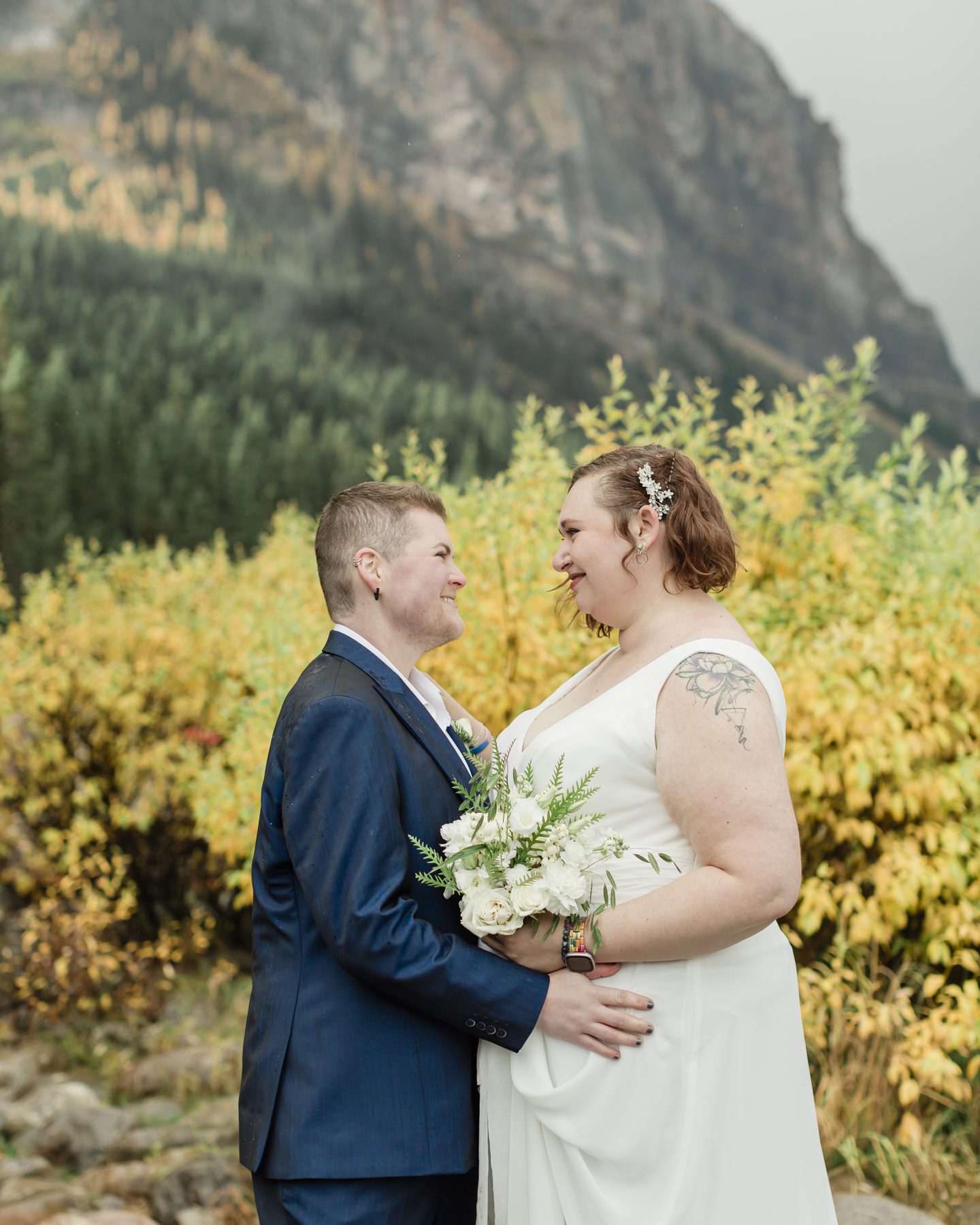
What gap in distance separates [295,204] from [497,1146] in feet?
38.3

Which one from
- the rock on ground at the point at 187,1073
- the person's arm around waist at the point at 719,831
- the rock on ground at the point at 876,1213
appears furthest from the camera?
the rock on ground at the point at 187,1073

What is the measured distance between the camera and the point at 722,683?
1372 mm

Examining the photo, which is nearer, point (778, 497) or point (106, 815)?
point (778, 497)

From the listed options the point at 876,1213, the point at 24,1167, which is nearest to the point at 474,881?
the point at 876,1213

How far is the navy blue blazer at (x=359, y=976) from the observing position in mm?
1357

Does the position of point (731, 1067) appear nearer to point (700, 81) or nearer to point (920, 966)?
point (920, 966)

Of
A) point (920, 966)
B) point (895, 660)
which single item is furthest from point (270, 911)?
point (920, 966)

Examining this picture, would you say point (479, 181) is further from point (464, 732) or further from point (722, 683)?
point (722, 683)

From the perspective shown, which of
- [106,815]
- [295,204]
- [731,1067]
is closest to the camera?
[731,1067]

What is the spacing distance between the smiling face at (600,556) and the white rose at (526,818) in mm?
453

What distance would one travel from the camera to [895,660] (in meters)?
3.07

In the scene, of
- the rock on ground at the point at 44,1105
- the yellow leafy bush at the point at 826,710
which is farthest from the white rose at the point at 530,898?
the rock on ground at the point at 44,1105

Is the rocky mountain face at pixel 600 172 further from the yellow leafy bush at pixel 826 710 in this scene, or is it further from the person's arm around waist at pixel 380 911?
the person's arm around waist at pixel 380 911

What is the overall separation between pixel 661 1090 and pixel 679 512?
98 centimetres
